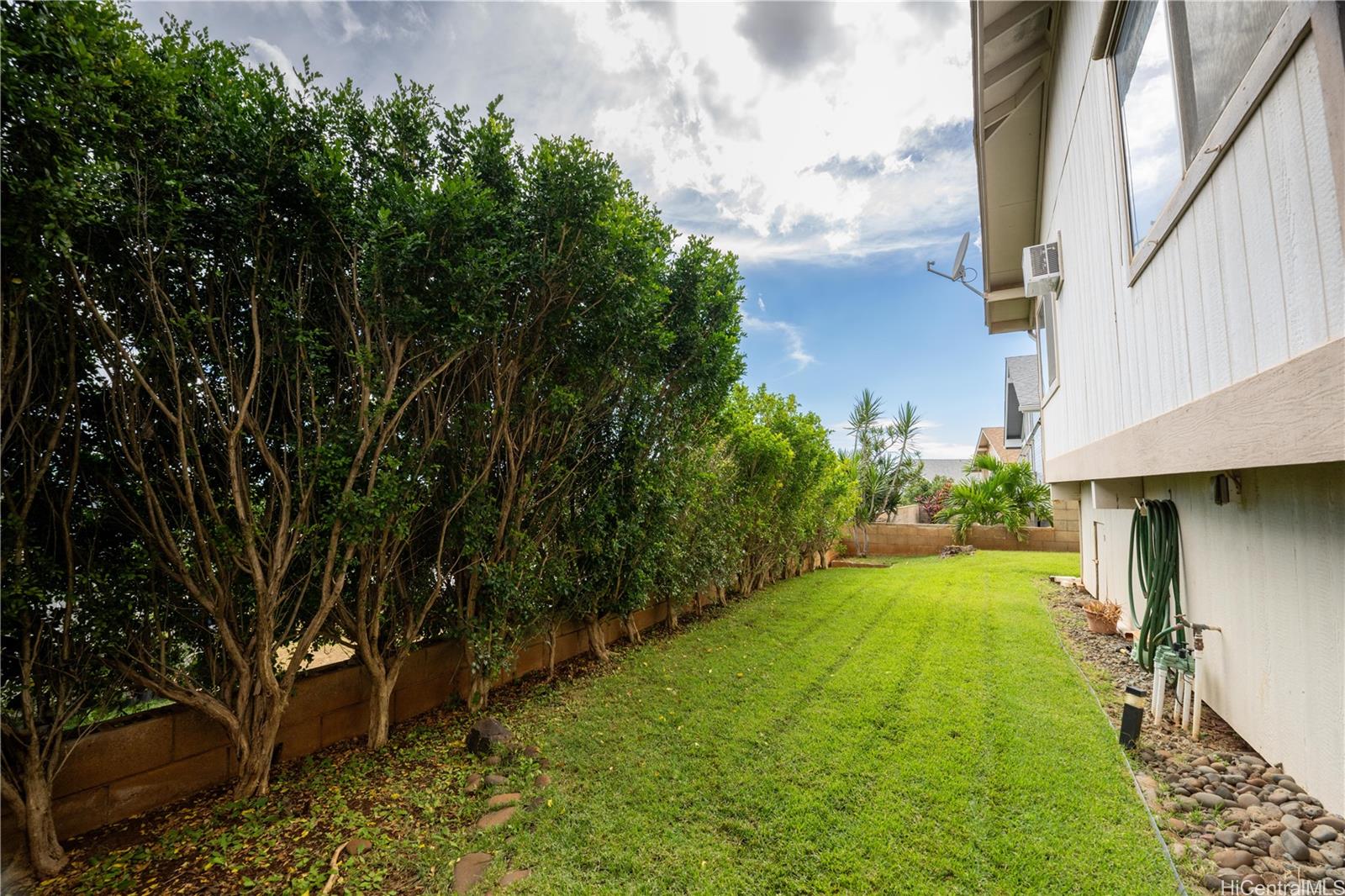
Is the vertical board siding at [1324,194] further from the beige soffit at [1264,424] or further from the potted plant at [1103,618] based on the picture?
the potted plant at [1103,618]

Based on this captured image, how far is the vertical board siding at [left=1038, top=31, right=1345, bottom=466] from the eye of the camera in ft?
5.15

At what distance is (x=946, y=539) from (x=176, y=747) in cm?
1490

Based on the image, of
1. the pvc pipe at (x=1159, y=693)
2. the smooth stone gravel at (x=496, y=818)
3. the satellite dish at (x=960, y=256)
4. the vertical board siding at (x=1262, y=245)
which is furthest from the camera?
the satellite dish at (x=960, y=256)

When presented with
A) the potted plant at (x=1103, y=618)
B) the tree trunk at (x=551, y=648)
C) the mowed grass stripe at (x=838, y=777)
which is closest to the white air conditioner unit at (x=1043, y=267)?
the potted plant at (x=1103, y=618)

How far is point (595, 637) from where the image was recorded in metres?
5.17

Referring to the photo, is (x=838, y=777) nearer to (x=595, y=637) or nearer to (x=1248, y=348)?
(x=1248, y=348)

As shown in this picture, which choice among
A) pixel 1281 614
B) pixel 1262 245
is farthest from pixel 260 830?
pixel 1281 614

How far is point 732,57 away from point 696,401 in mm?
3177

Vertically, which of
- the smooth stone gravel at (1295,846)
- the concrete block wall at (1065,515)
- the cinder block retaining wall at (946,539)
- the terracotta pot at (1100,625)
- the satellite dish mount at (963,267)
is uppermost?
the satellite dish mount at (963,267)

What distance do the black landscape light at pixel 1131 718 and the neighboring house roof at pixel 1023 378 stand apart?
59.7 feet

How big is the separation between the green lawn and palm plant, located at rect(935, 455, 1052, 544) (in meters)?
9.57

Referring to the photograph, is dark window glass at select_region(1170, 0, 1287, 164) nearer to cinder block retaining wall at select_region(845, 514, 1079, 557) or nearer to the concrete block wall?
cinder block retaining wall at select_region(845, 514, 1079, 557)

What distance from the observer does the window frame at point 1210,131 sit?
1.61 meters

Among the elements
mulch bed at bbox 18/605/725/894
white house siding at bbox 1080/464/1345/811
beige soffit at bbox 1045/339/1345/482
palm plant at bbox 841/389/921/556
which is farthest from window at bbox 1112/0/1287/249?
palm plant at bbox 841/389/921/556
